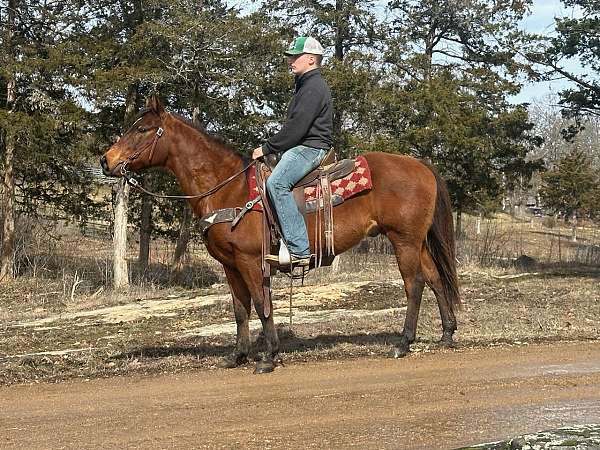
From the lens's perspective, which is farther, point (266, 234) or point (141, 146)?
point (141, 146)

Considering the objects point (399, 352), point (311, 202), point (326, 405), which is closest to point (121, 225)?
point (311, 202)

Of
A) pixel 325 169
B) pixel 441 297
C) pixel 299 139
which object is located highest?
pixel 299 139

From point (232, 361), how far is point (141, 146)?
275 cm

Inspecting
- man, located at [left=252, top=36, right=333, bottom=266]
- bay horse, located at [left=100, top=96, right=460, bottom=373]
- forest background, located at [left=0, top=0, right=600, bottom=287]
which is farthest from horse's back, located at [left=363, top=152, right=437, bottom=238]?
forest background, located at [left=0, top=0, right=600, bottom=287]

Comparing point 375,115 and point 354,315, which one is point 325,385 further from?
point 375,115

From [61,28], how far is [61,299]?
789 centimetres

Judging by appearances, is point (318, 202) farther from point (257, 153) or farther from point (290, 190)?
point (257, 153)

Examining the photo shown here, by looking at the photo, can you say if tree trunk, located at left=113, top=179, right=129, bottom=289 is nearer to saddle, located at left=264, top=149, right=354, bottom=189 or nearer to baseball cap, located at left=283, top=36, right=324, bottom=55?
saddle, located at left=264, top=149, right=354, bottom=189

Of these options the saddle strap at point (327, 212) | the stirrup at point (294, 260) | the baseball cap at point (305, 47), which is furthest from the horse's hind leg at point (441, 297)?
the baseball cap at point (305, 47)

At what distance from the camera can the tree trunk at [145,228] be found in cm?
2353

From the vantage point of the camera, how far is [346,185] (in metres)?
8.37

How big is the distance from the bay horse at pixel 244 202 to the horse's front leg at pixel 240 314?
0.01m

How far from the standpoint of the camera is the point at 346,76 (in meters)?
23.5

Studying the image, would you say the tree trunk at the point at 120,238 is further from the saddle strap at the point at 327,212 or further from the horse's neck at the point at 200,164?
the saddle strap at the point at 327,212
